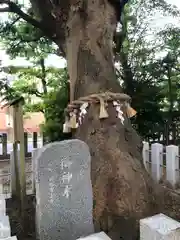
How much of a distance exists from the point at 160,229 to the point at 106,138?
2049 mm

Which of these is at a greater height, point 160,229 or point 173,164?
point 160,229

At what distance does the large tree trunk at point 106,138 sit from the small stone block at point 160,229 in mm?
1515

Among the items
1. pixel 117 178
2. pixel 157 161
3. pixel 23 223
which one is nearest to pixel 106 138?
pixel 117 178

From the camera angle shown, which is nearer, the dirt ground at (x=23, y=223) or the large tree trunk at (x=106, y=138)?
the large tree trunk at (x=106, y=138)

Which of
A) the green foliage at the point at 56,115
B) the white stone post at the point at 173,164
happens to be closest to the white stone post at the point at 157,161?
the white stone post at the point at 173,164

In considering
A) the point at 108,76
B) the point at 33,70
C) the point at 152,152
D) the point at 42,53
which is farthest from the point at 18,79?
the point at 108,76

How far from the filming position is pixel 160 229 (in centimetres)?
196

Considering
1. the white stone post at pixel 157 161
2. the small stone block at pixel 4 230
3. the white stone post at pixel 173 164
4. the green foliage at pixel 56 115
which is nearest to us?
the small stone block at pixel 4 230

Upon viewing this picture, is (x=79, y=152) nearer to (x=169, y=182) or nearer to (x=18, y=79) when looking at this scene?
(x=169, y=182)

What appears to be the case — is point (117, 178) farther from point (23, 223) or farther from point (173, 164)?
point (173, 164)

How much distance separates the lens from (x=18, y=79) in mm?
11508

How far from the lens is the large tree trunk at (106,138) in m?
3.60

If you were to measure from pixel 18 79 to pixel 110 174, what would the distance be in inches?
348

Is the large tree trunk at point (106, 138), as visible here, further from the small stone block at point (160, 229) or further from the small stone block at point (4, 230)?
the small stone block at point (4, 230)
